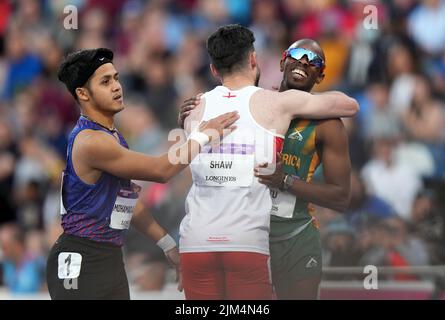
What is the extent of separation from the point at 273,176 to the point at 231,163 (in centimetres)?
24

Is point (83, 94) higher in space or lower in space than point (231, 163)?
higher

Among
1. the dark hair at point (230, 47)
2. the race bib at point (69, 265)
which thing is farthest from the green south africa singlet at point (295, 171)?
the race bib at point (69, 265)

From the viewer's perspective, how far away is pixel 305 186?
6402mm

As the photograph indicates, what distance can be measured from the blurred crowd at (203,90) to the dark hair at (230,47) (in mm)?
3197

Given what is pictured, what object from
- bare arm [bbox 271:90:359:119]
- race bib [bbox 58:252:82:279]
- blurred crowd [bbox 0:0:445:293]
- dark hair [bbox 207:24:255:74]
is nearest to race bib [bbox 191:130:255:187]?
bare arm [bbox 271:90:359:119]

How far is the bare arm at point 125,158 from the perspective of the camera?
247 inches

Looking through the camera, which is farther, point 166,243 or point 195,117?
point 166,243

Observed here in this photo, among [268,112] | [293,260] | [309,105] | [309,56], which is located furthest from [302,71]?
[293,260]

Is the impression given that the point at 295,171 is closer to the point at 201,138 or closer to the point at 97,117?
the point at 201,138

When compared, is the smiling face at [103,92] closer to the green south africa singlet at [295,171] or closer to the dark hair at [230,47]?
the dark hair at [230,47]

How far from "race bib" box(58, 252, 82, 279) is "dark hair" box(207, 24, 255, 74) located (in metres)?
1.30

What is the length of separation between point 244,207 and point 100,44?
24.8ft
